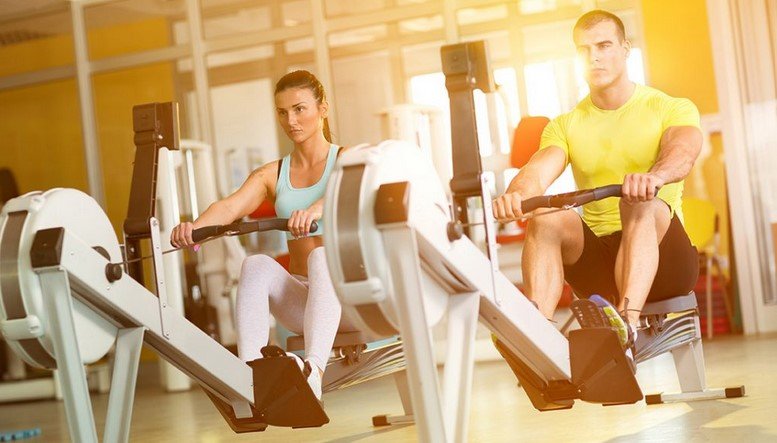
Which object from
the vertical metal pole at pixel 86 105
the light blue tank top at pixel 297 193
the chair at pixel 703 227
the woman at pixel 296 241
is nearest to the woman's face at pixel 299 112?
the woman at pixel 296 241

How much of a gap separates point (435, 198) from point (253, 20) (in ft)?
18.3

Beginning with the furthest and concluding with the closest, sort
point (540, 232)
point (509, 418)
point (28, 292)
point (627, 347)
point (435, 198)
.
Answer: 1. point (509, 418)
2. point (540, 232)
3. point (627, 347)
4. point (28, 292)
5. point (435, 198)

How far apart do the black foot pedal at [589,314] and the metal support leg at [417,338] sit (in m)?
0.73

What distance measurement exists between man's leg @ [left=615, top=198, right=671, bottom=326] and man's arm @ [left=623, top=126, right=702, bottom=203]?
0.12 metres

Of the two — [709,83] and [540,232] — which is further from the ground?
[709,83]

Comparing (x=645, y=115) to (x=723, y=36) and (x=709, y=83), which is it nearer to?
(x=723, y=36)

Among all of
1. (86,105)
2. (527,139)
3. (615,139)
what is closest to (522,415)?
(615,139)

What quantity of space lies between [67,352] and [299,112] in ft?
3.83

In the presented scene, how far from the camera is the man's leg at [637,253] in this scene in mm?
3082

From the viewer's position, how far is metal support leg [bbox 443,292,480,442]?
239 cm

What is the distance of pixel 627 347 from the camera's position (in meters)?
3.00

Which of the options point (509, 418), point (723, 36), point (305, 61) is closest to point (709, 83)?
point (723, 36)

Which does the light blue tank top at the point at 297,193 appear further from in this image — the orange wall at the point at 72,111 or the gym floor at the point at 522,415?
the orange wall at the point at 72,111

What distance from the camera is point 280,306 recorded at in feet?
11.2
